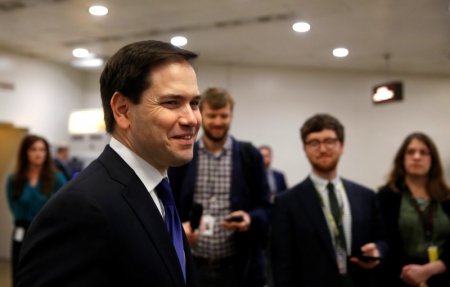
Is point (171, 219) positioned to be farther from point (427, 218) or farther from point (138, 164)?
point (427, 218)

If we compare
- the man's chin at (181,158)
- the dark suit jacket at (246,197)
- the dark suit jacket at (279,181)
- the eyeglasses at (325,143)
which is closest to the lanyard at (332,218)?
the eyeglasses at (325,143)

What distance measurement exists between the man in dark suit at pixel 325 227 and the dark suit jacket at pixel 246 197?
198mm

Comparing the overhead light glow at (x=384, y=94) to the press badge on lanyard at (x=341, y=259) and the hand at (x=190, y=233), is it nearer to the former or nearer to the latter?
the press badge on lanyard at (x=341, y=259)

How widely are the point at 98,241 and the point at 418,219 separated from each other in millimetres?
2063

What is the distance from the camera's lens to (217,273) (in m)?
2.22

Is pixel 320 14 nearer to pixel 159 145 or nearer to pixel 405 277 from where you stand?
pixel 405 277

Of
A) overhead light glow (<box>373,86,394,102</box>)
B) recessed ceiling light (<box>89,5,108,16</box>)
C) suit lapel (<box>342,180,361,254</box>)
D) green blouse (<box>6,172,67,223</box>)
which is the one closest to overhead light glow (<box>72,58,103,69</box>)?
recessed ceiling light (<box>89,5,108,16</box>)

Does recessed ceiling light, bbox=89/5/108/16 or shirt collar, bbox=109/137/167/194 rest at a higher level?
recessed ceiling light, bbox=89/5/108/16

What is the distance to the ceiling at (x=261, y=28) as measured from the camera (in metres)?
4.15

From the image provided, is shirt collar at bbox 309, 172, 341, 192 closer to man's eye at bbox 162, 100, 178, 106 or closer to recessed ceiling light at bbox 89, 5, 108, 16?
man's eye at bbox 162, 100, 178, 106

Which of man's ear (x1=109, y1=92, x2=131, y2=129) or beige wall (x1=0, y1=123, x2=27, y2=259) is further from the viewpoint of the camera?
beige wall (x1=0, y1=123, x2=27, y2=259)

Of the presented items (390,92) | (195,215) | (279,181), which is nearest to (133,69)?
(195,215)

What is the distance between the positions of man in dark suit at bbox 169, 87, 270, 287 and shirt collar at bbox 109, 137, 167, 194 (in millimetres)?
1162

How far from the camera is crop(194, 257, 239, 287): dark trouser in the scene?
7.27 feet
